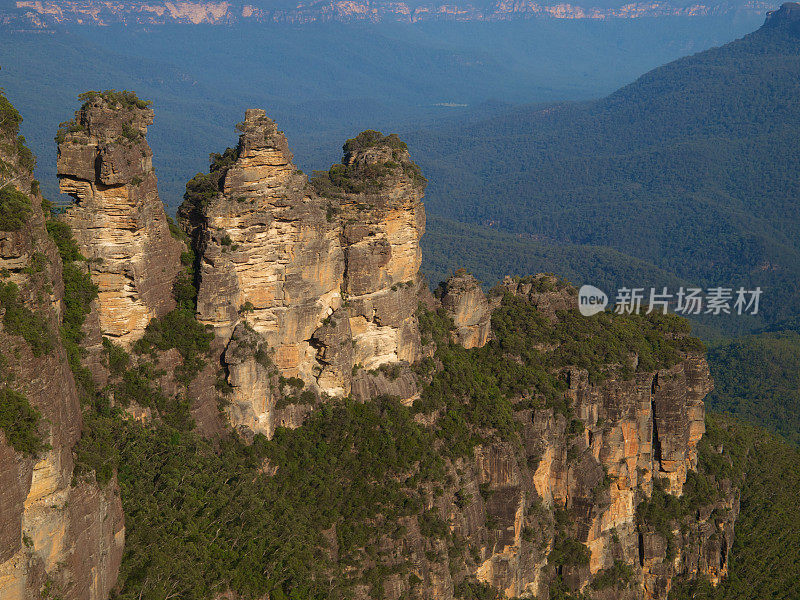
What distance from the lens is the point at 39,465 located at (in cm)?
2212

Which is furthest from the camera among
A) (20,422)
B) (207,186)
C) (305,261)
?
(305,261)

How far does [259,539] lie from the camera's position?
31391mm

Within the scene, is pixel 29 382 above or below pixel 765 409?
above

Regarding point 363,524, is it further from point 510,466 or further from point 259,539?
point 510,466

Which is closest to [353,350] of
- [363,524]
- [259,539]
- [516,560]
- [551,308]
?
[363,524]

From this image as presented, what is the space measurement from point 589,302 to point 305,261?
22.9 metres

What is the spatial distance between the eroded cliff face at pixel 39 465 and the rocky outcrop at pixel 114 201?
5314 mm

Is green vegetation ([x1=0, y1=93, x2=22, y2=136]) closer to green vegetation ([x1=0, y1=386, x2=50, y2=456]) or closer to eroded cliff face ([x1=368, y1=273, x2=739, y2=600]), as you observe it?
green vegetation ([x1=0, y1=386, x2=50, y2=456])

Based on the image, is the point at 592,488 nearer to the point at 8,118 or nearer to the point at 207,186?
the point at 207,186

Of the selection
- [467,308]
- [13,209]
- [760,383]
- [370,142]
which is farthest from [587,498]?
[760,383]

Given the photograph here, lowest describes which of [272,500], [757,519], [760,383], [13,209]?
[760,383]

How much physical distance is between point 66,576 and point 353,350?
1784 cm

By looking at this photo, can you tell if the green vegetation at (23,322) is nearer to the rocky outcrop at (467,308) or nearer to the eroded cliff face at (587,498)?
the eroded cliff face at (587,498)

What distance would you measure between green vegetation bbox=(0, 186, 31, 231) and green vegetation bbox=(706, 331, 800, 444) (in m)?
72.9
